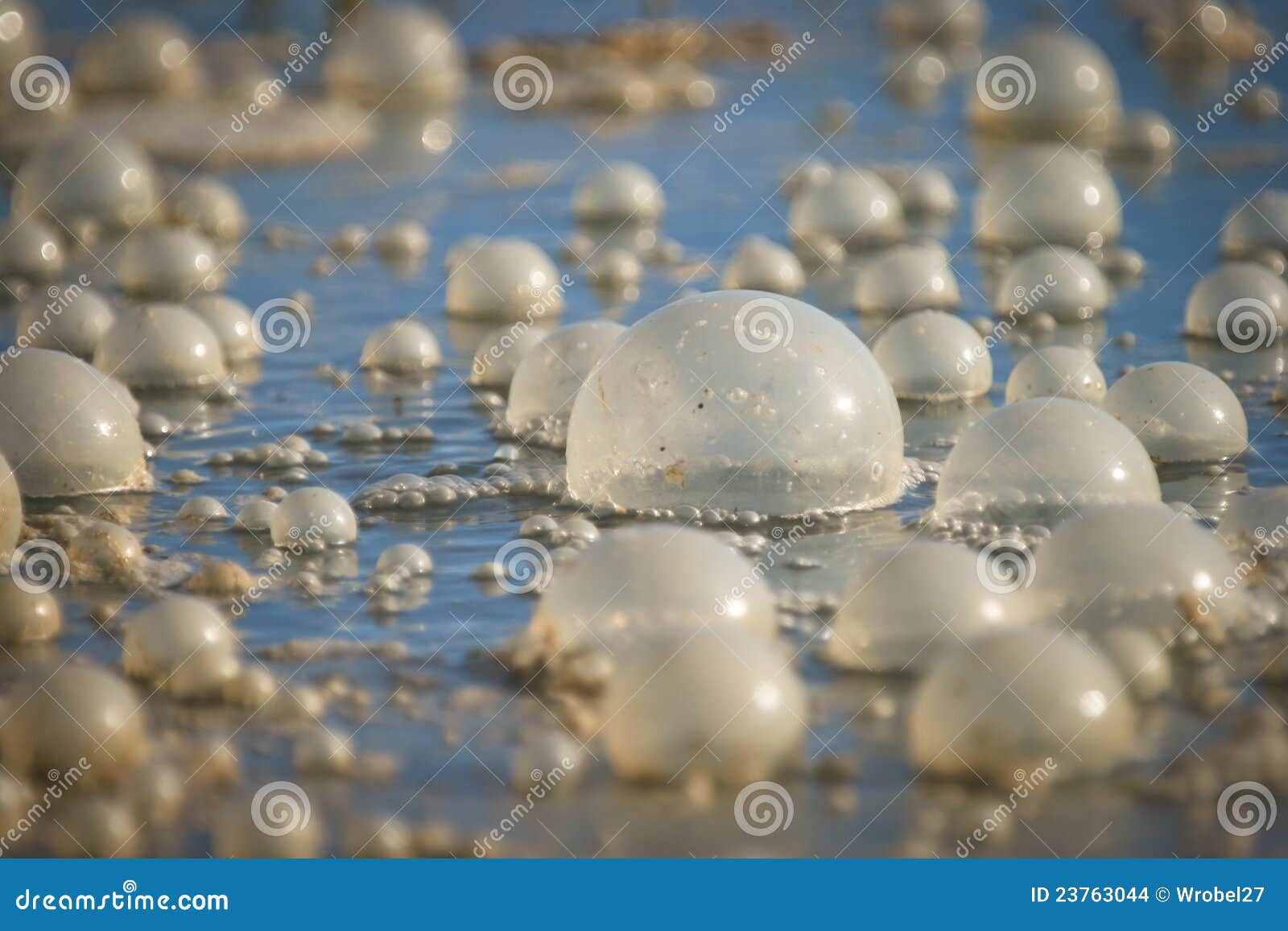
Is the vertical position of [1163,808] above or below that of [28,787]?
above

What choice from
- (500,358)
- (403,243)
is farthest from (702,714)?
(403,243)

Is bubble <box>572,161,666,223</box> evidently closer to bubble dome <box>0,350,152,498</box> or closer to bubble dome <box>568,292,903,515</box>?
bubble dome <box>0,350,152,498</box>

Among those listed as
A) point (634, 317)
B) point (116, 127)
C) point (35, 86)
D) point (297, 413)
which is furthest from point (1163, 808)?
point (35, 86)

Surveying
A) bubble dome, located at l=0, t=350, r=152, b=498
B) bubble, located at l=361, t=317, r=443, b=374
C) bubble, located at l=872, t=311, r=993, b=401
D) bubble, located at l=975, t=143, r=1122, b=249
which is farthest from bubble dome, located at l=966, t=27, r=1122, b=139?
bubble dome, located at l=0, t=350, r=152, b=498

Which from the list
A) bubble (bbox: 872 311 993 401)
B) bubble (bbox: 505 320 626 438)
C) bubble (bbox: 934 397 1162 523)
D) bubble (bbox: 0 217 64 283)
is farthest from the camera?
bubble (bbox: 0 217 64 283)

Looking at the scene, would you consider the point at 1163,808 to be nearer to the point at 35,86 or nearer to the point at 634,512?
the point at 634,512

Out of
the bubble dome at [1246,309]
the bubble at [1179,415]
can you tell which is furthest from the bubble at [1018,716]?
the bubble dome at [1246,309]

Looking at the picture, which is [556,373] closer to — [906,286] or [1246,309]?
[906,286]
